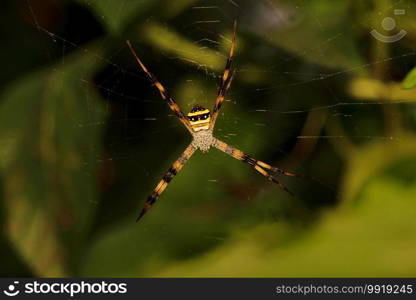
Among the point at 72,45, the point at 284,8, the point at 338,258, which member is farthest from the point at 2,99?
the point at 338,258

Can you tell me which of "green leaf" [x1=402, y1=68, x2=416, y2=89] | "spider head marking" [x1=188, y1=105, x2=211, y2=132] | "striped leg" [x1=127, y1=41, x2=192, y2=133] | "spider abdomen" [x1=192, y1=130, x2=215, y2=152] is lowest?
"green leaf" [x1=402, y1=68, x2=416, y2=89]

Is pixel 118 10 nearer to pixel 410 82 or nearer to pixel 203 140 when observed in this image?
pixel 410 82

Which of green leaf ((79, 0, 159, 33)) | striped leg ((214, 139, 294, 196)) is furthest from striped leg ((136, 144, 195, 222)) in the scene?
green leaf ((79, 0, 159, 33))

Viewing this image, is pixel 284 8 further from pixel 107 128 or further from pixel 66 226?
pixel 66 226

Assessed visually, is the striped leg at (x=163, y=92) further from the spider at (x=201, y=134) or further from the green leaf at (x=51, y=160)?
the green leaf at (x=51, y=160)

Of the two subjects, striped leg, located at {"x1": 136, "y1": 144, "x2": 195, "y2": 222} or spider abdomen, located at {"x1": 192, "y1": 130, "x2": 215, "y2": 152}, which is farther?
spider abdomen, located at {"x1": 192, "y1": 130, "x2": 215, "y2": 152}

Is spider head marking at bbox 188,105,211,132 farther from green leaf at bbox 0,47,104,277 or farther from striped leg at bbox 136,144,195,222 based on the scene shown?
green leaf at bbox 0,47,104,277

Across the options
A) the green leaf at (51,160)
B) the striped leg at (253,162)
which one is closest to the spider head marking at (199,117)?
the striped leg at (253,162)
